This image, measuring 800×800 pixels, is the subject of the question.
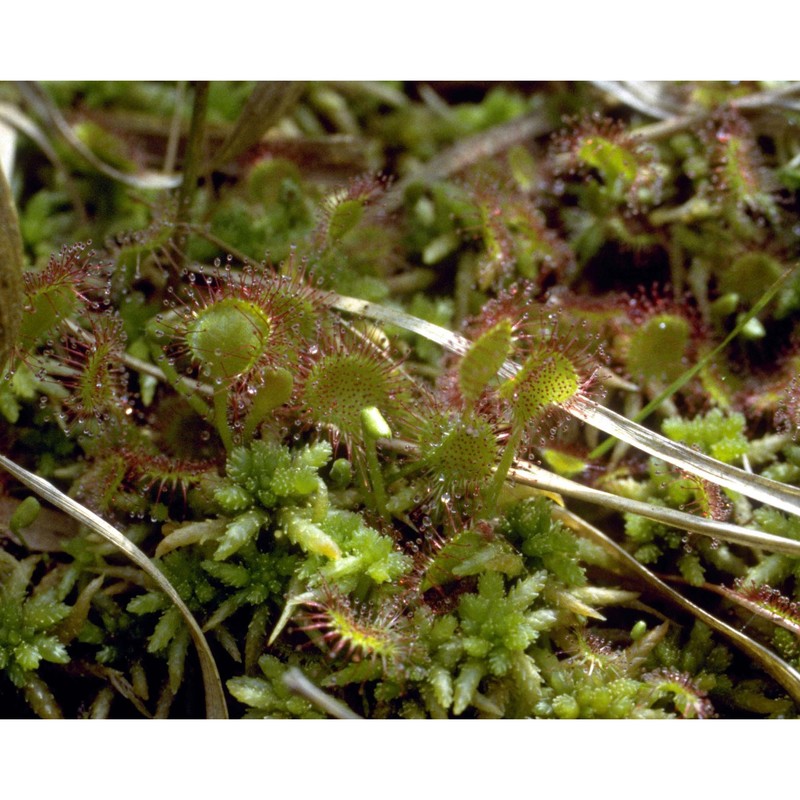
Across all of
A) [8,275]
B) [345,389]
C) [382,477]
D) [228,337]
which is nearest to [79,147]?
[8,275]

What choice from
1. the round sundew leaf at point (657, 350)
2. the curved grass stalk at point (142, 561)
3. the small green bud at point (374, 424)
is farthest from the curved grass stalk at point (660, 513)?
the curved grass stalk at point (142, 561)

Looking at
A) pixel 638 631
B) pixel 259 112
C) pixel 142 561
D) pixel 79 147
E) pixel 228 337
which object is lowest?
pixel 638 631

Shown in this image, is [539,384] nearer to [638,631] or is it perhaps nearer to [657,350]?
[638,631]

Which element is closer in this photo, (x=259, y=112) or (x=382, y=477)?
(x=382, y=477)

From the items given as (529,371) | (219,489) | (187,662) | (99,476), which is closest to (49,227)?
(99,476)

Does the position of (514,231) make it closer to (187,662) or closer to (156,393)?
(156,393)

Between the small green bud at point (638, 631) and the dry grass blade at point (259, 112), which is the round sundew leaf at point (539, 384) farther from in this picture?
the dry grass blade at point (259, 112)

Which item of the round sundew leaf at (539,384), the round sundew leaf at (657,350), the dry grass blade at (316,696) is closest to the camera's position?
the dry grass blade at (316,696)
